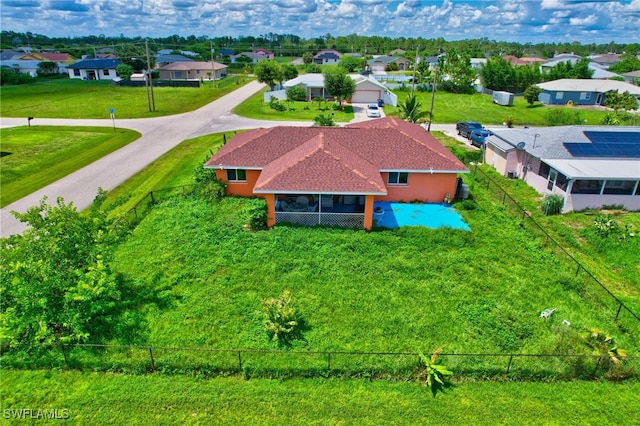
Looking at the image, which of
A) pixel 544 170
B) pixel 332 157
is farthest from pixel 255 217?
pixel 544 170

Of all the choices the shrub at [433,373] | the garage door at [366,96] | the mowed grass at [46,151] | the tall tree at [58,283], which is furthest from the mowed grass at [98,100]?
the shrub at [433,373]

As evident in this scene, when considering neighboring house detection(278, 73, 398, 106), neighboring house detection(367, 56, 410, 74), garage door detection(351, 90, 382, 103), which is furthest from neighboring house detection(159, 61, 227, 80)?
neighboring house detection(367, 56, 410, 74)

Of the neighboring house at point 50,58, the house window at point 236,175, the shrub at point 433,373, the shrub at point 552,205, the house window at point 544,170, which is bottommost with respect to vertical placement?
the shrub at point 433,373

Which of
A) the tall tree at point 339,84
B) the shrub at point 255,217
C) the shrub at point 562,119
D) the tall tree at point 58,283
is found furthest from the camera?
the tall tree at point 339,84

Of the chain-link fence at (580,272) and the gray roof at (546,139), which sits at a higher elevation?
the gray roof at (546,139)

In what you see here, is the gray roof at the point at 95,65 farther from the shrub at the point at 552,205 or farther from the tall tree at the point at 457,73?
the shrub at the point at 552,205

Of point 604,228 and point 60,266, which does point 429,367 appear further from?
point 604,228
